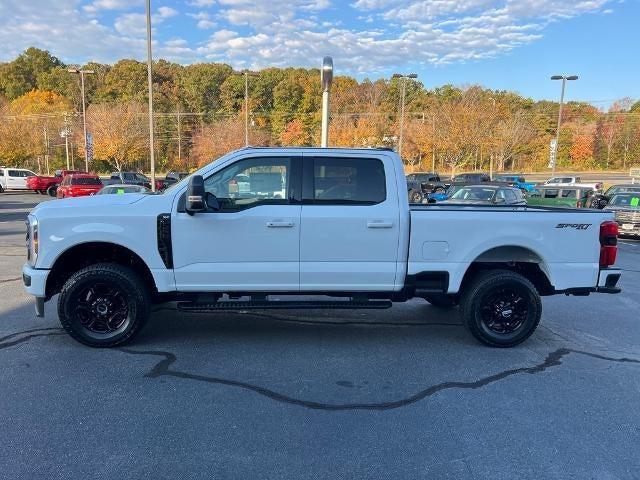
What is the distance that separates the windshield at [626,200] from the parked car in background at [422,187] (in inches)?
276

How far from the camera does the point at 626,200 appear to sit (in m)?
16.6

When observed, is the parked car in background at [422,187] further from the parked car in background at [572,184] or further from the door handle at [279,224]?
the door handle at [279,224]

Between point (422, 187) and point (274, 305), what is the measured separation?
28.8m

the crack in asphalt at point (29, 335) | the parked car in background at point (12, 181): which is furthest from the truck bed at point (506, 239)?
the parked car in background at point (12, 181)

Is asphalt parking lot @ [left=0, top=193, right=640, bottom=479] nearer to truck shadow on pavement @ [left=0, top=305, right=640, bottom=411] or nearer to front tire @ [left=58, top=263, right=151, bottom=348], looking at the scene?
truck shadow on pavement @ [left=0, top=305, right=640, bottom=411]

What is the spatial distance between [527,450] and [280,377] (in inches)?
82.0

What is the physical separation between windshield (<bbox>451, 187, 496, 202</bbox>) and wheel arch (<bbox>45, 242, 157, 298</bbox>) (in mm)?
12418

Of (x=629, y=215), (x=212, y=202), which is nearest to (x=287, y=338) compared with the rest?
(x=212, y=202)

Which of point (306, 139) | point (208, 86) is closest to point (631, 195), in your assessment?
point (306, 139)

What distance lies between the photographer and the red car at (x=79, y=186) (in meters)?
26.8

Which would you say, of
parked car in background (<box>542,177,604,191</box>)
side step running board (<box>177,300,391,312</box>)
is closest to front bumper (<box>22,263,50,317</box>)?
side step running board (<box>177,300,391,312</box>)

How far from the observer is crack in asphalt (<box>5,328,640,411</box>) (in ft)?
12.7

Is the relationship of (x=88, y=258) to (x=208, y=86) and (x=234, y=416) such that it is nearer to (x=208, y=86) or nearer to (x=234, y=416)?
(x=234, y=416)

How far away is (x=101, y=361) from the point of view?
4.69 m
